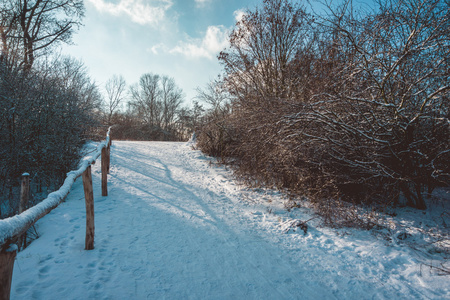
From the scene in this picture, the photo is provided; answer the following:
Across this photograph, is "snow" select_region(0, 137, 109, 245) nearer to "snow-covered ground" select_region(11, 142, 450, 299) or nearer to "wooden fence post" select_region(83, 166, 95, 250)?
"wooden fence post" select_region(83, 166, 95, 250)

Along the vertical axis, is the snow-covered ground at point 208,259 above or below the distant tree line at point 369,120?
below

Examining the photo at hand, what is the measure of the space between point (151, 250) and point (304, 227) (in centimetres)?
305

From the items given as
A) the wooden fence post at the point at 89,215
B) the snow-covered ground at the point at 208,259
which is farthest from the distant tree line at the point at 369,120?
the wooden fence post at the point at 89,215

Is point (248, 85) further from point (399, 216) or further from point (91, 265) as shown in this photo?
point (91, 265)

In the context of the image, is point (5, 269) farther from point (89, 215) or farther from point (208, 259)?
point (208, 259)

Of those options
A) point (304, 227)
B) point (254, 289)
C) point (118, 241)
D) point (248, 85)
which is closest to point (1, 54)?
point (118, 241)

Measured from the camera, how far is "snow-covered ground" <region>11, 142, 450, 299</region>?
105 inches

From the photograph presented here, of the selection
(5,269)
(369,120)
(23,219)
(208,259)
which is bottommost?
(208,259)

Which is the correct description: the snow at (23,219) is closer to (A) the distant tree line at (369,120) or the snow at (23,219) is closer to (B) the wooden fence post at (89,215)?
(B) the wooden fence post at (89,215)

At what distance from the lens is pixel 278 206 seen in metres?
5.67

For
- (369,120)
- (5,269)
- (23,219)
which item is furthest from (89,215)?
(369,120)

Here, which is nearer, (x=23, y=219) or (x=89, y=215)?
(x=23, y=219)

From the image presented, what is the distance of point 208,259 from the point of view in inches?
133

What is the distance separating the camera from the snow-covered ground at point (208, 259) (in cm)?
266
